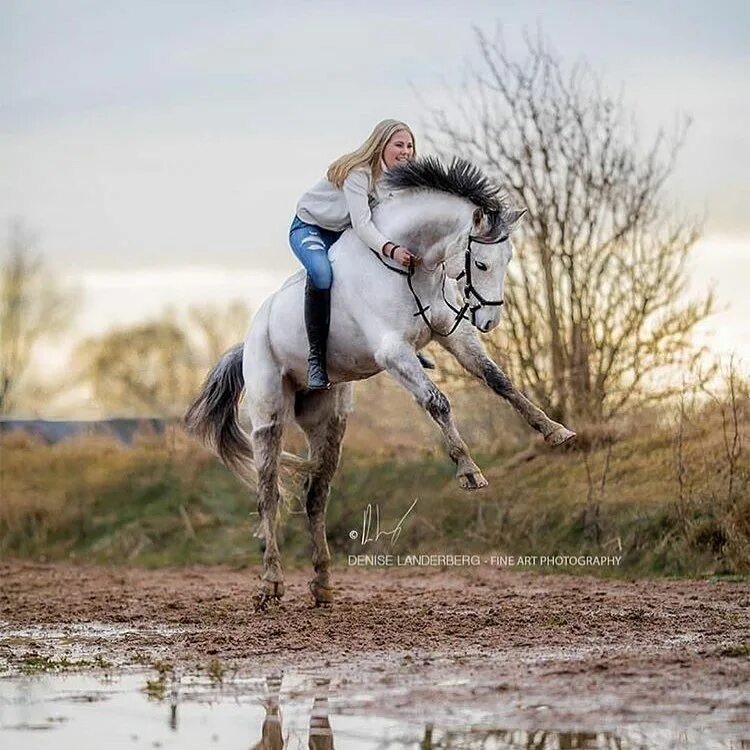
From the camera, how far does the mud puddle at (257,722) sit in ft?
16.5

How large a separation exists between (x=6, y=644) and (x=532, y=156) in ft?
28.7

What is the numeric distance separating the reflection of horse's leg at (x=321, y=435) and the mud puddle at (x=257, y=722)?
133 inches

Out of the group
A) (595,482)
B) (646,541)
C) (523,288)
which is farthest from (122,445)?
(646,541)

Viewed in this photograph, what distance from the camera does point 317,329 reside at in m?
9.22

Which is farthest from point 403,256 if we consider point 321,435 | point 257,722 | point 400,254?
point 257,722

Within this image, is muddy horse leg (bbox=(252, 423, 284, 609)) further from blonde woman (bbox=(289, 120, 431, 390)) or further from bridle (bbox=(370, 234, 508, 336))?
bridle (bbox=(370, 234, 508, 336))

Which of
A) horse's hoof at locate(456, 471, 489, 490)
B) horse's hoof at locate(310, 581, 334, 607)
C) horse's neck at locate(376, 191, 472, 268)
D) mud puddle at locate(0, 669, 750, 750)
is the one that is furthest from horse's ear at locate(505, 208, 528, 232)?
mud puddle at locate(0, 669, 750, 750)

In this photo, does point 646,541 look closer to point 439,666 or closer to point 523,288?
point 523,288

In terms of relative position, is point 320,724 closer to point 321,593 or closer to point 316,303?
point 316,303

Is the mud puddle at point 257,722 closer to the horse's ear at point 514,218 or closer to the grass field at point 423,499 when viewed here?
the horse's ear at point 514,218

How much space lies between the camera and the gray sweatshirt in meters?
9.03

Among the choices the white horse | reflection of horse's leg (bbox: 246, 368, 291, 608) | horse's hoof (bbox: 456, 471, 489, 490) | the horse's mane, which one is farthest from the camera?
reflection of horse's leg (bbox: 246, 368, 291, 608)
